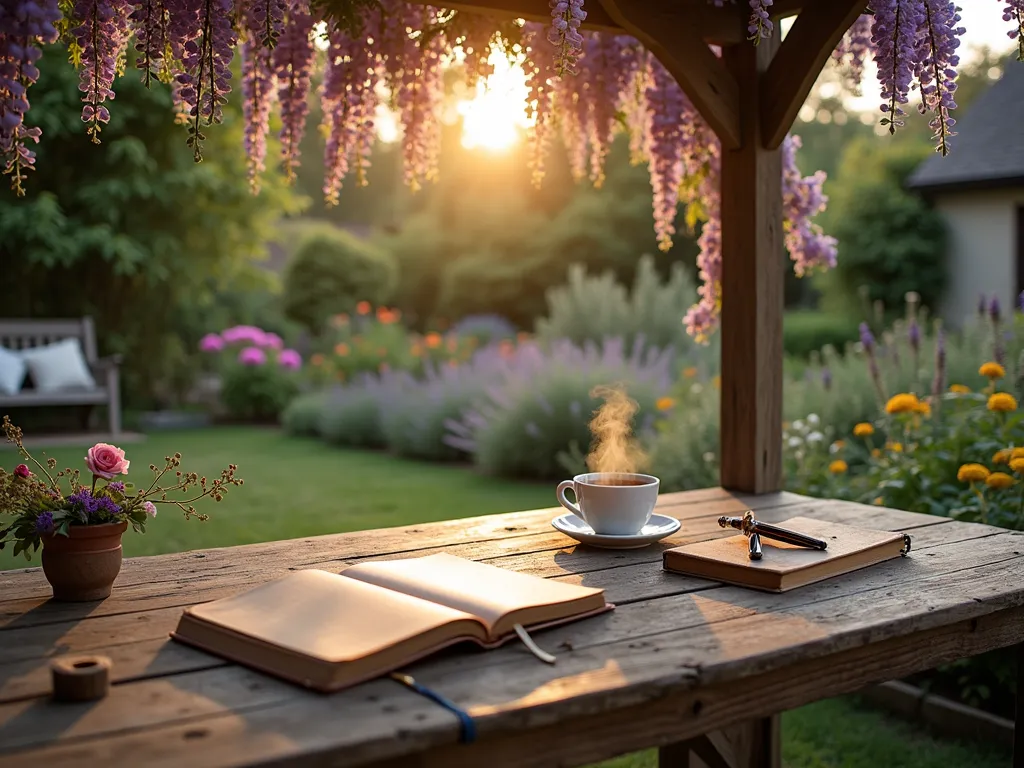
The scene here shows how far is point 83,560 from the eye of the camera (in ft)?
5.43

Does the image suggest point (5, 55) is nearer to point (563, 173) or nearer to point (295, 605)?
point (295, 605)

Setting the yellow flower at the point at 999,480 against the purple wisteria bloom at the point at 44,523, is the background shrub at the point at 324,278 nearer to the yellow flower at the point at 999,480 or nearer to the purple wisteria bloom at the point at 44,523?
the yellow flower at the point at 999,480

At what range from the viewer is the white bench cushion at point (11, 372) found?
309 inches

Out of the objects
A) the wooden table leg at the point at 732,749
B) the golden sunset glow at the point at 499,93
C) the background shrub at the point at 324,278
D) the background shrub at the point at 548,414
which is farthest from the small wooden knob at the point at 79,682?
the background shrub at the point at 324,278

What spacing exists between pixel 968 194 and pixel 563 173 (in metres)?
7.23

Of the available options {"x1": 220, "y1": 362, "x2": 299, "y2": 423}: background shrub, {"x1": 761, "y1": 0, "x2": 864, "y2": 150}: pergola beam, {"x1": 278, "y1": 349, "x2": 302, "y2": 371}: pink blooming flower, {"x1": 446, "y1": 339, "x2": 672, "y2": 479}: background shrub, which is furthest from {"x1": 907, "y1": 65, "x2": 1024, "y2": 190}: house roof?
{"x1": 761, "y1": 0, "x2": 864, "y2": 150}: pergola beam

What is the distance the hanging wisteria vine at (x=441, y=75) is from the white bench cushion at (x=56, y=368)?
232 inches

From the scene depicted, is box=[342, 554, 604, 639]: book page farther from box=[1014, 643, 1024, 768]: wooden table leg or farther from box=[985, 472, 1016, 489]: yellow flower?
box=[985, 472, 1016, 489]: yellow flower

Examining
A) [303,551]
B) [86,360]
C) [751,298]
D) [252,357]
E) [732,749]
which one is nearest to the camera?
[303,551]

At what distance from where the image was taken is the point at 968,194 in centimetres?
1302

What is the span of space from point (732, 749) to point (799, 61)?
170 cm

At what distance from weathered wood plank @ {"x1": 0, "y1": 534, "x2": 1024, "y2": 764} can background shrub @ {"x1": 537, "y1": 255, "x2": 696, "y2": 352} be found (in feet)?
22.6

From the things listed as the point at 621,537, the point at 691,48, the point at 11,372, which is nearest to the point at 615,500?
the point at 621,537

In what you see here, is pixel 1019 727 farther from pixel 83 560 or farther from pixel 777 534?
pixel 83 560
